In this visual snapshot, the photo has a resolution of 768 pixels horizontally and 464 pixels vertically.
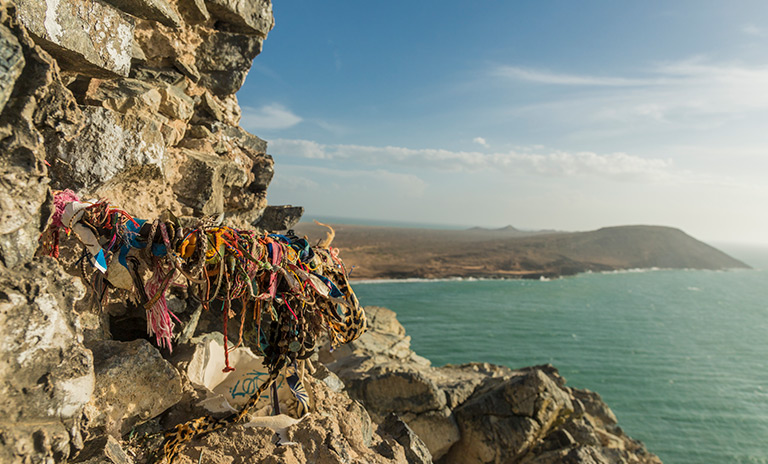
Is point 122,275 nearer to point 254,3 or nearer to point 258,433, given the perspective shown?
point 258,433

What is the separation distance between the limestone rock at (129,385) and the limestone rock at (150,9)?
3.44m

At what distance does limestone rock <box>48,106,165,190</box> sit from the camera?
3682mm

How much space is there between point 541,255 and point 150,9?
9191 centimetres

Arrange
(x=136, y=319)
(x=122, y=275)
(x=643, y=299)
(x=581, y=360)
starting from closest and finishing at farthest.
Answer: (x=122, y=275) < (x=136, y=319) < (x=581, y=360) < (x=643, y=299)

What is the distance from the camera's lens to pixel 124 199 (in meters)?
4.44

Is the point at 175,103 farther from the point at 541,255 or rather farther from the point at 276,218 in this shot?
the point at 541,255

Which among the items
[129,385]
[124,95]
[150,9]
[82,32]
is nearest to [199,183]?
[124,95]

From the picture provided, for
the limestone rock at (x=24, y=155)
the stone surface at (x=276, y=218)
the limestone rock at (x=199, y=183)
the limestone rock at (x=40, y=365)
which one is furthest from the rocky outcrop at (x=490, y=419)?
the limestone rock at (x=24, y=155)

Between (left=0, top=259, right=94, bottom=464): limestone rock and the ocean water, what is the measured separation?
796 inches

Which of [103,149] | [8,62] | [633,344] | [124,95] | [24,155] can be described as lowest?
[633,344]

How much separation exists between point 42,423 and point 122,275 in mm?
1335

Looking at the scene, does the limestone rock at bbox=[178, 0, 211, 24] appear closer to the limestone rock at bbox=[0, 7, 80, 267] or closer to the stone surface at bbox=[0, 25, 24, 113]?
the limestone rock at bbox=[0, 7, 80, 267]

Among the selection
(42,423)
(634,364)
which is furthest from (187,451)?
(634,364)

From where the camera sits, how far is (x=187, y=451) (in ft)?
11.6
